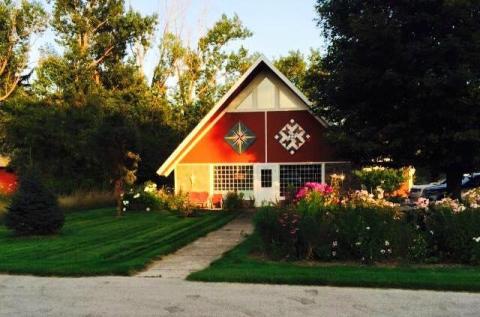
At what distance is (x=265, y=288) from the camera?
848 centimetres

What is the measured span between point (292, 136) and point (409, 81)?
9.16 m

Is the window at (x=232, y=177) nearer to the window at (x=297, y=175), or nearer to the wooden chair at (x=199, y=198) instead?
the wooden chair at (x=199, y=198)

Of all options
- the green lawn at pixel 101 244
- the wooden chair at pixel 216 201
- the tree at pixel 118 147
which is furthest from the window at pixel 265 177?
the tree at pixel 118 147

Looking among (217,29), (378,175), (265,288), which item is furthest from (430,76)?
(217,29)

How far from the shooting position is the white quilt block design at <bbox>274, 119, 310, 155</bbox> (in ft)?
83.9

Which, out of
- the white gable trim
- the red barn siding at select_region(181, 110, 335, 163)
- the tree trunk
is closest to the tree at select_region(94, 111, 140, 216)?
the white gable trim

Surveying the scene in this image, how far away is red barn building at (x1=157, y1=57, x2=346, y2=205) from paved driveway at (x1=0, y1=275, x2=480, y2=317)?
16689 millimetres

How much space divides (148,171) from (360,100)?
17894mm

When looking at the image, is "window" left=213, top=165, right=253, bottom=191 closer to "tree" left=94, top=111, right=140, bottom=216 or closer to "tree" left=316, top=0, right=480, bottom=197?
"tree" left=94, top=111, right=140, bottom=216

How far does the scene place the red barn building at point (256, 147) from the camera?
83.8 feet

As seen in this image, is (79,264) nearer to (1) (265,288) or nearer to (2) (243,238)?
(1) (265,288)

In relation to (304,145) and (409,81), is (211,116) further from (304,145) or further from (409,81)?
(409,81)

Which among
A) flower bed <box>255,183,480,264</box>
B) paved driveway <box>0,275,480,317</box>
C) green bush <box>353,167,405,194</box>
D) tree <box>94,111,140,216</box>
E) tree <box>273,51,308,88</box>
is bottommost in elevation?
paved driveway <box>0,275,480,317</box>

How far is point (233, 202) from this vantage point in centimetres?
2536
